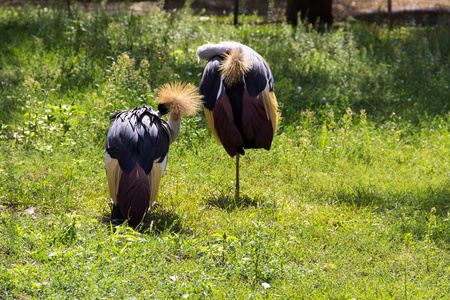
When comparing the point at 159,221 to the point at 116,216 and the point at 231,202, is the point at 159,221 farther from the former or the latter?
the point at 231,202

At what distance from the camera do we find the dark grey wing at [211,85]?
5.97 metres

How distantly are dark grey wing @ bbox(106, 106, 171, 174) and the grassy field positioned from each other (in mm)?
662

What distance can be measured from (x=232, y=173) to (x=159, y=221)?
1593mm

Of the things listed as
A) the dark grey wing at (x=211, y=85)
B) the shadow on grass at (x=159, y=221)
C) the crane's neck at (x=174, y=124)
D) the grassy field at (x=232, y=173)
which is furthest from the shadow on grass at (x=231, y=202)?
the dark grey wing at (x=211, y=85)

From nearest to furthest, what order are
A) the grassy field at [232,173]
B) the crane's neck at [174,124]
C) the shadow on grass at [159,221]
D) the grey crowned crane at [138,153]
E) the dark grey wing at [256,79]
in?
the grassy field at [232,173] < the grey crowned crane at [138,153] < the shadow on grass at [159,221] < the crane's neck at [174,124] < the dark grey wing at [256,79]

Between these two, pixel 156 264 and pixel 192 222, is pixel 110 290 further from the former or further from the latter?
pixel 192 222

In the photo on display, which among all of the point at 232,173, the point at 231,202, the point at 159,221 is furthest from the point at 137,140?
the point at 232,173

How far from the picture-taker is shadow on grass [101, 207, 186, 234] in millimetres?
5346

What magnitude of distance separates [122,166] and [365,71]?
5.83 metres

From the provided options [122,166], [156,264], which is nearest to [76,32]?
[122,166]

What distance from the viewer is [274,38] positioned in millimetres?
10898

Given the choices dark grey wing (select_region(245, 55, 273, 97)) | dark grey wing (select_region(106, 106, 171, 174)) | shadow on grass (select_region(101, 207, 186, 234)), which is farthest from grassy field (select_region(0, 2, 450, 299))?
dark grey wing (select_region(245, 55, 273, 97))

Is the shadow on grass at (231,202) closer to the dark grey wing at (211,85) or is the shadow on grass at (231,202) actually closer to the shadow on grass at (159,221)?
the shadow on grass at (159,221)

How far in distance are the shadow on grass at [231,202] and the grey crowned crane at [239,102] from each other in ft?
1.92
